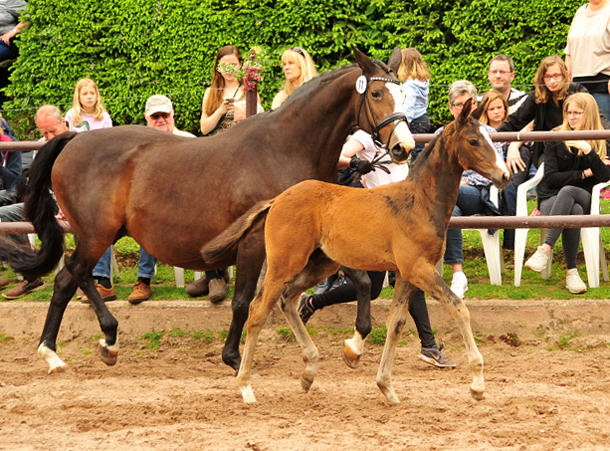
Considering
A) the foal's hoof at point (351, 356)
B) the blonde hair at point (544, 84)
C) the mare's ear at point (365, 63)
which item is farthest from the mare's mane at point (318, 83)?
the blonde hair at point (544, 84)

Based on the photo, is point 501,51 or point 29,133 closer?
point 501,51

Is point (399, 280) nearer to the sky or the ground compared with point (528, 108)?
nearer to the ground

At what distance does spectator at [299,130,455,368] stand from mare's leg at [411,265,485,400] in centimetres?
123

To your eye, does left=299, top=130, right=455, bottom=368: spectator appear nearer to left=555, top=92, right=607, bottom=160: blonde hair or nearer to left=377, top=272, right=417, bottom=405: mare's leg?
left=377, top=272, right=417, bottom=405: mare's leg

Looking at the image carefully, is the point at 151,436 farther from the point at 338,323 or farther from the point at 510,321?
the point at 510,321

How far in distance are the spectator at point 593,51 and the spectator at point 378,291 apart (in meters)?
3.00

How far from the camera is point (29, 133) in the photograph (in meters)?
10.5

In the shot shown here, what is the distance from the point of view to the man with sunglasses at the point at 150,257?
661 centimetres

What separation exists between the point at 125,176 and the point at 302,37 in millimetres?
4539

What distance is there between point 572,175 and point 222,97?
3175mm

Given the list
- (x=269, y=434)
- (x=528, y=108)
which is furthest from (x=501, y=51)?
(x=269, y=434)

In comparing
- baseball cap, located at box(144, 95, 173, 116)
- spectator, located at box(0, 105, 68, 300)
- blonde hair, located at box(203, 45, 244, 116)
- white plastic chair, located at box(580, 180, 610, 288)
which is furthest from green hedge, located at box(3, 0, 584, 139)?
white plastic chair, located at box(580, 180, 610, 288)

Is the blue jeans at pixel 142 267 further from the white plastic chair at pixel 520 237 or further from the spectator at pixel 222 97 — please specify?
the white plastic chair at pixel 520 237

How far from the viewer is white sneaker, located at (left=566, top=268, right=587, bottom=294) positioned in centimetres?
640
